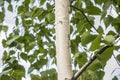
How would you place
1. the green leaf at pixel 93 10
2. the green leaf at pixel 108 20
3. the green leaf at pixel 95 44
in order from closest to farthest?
the green leaf at pixel 95 44 < the green leaf at pixel 93 10 < the green leaf at pixel 108 20

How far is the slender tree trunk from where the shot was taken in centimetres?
98

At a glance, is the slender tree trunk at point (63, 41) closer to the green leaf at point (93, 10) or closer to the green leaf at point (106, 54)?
the green leaf at point (106, 54)

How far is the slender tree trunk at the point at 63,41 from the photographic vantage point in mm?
978

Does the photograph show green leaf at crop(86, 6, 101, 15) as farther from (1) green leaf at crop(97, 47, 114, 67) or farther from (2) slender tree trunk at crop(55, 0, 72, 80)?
(1) green leaf at crop(97, 47, 114, 67)

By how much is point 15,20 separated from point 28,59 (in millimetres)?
430

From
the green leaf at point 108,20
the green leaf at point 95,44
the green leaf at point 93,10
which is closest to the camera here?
the green leaf at point 95,44

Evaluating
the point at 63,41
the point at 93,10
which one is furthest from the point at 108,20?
the point at 63,41

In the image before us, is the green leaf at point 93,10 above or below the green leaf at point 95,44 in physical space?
above

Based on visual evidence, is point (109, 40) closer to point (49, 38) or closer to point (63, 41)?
point (63, 41)

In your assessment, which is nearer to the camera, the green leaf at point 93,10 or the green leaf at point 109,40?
the green leaf at point 109,40

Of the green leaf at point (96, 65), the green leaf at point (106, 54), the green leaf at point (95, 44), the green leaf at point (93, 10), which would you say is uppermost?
the green leaf at point (93, 10)

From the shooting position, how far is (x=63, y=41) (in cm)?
103

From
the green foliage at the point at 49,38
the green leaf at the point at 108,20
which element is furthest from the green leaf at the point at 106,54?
the green leaf at the point at 108,20

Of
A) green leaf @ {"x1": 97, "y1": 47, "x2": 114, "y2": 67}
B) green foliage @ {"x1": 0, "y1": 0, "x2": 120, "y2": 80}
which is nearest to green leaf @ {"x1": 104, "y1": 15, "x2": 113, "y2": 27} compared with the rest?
green foliage @ {"x1": 0, "y1": 0, "x2": 120, "y2": 80}
